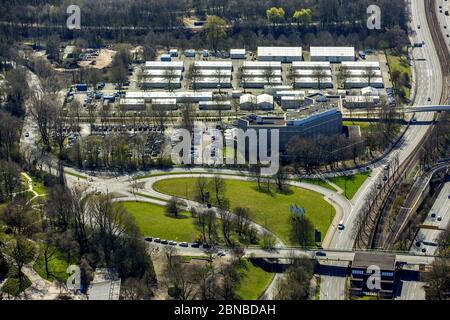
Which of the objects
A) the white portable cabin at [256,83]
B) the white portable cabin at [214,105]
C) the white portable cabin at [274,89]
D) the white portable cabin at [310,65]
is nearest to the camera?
the white portable cabin at [214,105]

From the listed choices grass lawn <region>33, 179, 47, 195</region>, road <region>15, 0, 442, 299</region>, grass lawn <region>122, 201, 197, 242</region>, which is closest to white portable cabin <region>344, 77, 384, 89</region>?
road <region>15, 0, 442, 299</region>

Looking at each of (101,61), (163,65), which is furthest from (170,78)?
(101,61)

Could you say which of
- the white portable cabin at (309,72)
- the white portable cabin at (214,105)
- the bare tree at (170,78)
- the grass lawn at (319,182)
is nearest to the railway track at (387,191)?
the grass lawn at (319,182)

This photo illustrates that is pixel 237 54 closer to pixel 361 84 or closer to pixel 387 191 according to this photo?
pixel 361 84

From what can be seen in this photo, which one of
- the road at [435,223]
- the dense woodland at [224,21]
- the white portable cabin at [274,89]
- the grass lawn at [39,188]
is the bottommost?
the road at [435,223]

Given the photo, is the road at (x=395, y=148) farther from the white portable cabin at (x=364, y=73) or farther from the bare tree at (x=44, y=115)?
the white portable cabin at (x=364, y=73)

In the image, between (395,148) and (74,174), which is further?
(395,148)

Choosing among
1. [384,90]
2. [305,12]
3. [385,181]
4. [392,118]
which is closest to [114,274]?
[385,181]
